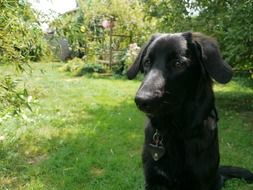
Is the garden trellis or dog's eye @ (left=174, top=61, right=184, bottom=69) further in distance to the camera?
the garden trellis

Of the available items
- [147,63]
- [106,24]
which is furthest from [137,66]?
[106,24]

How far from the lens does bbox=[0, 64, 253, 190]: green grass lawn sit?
12.7ft

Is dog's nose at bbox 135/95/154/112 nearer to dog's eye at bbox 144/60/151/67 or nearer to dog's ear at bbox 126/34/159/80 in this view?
dog's eye at bbox 144/60/151/67

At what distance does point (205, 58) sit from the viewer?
2473 mm

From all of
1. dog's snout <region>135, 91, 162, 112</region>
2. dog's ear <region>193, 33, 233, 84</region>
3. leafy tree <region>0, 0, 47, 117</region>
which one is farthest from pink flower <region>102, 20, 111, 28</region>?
dog's snout <region>135, 91, 162, 112</region>

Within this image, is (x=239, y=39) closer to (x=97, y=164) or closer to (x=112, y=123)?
(x=112, y=123)

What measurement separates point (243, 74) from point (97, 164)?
5453mm

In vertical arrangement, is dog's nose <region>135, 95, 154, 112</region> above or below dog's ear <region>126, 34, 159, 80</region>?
below

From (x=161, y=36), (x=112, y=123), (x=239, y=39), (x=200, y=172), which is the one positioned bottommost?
(x=112, y=123)

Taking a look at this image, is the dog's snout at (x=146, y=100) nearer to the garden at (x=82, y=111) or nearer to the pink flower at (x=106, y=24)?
the garden at (x=82, y=111)

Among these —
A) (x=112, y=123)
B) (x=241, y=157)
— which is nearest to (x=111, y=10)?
(x=112, y=123)

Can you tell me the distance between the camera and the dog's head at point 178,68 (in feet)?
7.65

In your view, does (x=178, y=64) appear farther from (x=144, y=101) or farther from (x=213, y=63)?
(x=144, y=101)

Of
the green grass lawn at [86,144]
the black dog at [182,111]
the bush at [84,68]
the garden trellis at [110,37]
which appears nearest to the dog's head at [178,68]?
the black dog at [182,111]
